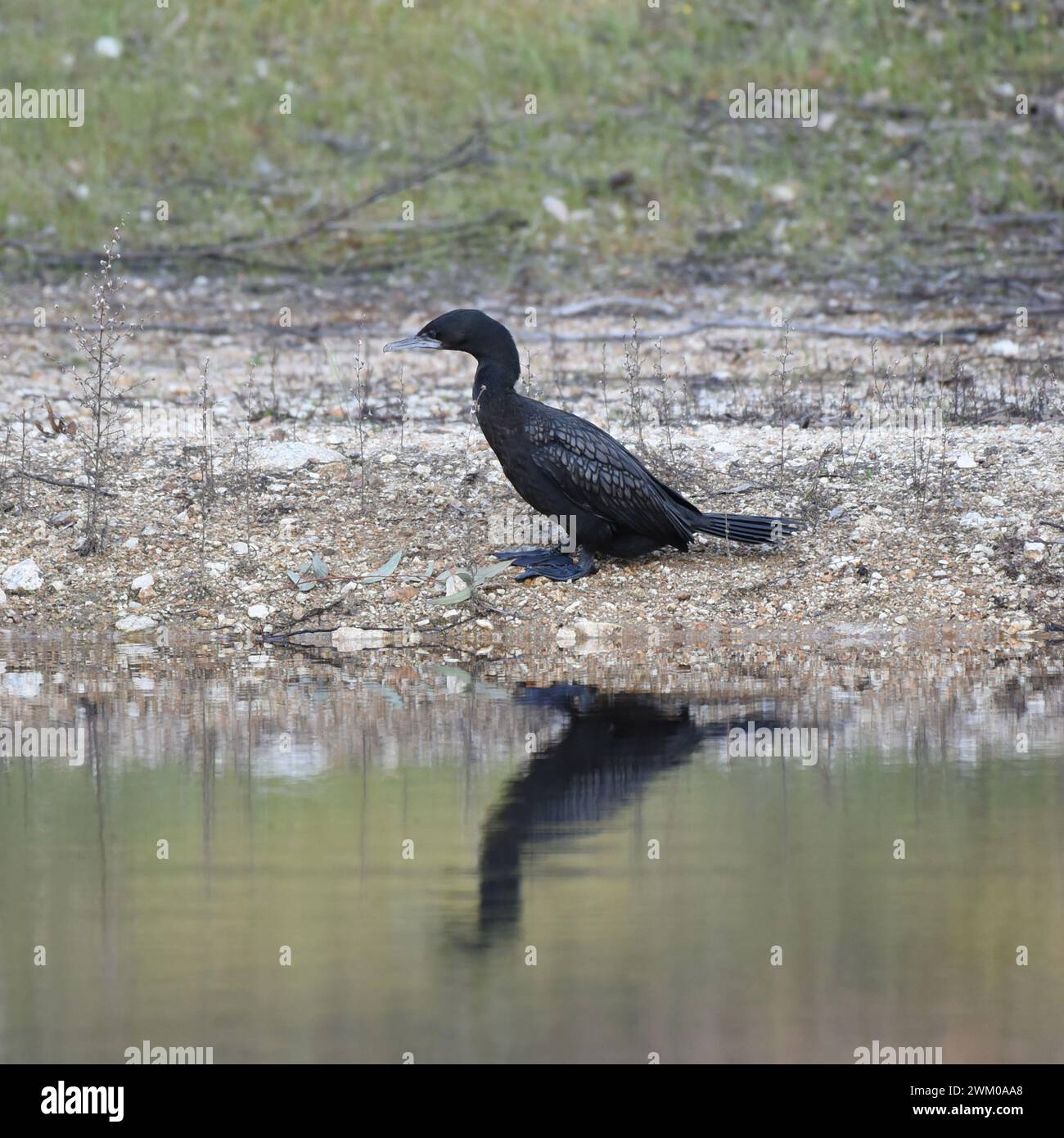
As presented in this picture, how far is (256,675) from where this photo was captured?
8.23m

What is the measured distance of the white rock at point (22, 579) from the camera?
9.35 m

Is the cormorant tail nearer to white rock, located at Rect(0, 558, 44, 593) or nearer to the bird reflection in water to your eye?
the bird reflection in water

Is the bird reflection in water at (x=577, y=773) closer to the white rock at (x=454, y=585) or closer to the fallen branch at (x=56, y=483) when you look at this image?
the white rock at (x=454, y=585)

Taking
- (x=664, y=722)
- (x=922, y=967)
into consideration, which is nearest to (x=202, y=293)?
(x=664, y=722)

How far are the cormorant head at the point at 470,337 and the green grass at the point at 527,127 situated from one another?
7.25m

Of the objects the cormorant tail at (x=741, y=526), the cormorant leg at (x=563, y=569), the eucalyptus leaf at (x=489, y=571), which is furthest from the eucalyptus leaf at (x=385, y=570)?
the cormorant tail at (x=741, y=526)

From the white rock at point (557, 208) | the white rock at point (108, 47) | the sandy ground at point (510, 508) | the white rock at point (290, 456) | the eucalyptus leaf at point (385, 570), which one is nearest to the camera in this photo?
the sandy ground at point (510, 508)

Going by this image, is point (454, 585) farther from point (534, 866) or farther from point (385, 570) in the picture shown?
point (534, 866)

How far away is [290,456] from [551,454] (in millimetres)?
2266

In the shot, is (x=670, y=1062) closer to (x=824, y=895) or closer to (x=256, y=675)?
(x=824, y=895)

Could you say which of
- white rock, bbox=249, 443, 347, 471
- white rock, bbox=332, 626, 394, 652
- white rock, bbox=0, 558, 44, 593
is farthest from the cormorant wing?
white rock, bbox=0, 558, 44, 593

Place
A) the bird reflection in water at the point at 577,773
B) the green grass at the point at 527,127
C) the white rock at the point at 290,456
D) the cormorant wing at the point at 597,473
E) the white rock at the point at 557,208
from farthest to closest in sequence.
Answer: the white rock at the point at 557,208 → the green grass at the point at 527,127 → the white rock at the point at 290,456 → the cormorant wing at the point at 597,473 → the bird reflection in water at the point at 577,773

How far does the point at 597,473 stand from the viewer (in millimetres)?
8812

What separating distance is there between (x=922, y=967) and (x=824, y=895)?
51 cm
